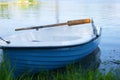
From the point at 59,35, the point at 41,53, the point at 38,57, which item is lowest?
the point at 59,35

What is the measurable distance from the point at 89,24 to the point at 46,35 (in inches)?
95.2

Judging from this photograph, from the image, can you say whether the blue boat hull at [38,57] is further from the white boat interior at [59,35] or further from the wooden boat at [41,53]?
the white boat interior at [59,35]

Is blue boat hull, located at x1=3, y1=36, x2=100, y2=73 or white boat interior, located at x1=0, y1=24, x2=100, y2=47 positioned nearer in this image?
blue boat hull, located at x1=3, y1=36, x2=100, y2=73

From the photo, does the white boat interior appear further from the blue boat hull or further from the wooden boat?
the blue boat hull

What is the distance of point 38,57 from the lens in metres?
9.18

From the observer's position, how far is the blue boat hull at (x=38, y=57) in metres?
8.92

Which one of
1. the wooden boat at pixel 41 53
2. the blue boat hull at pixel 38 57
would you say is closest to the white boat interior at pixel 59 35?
the wooden boat at pixel 41 53

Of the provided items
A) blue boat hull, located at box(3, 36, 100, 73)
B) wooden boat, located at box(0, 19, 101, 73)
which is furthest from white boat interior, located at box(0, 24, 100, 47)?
blue boat hull, located at box(3, 36, 100, 73)

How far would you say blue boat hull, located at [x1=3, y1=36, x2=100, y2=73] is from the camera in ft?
29.3

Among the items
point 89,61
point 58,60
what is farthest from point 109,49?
point 58,60

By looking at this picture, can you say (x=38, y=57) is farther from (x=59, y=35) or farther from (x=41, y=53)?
(x=59, y=35)

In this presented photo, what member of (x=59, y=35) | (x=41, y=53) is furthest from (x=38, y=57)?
(x=59, y=35)

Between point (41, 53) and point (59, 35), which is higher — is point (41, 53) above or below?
above

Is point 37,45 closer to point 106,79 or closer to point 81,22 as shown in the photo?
point 106,79
